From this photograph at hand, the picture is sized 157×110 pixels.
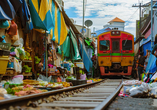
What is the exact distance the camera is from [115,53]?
1811 cm

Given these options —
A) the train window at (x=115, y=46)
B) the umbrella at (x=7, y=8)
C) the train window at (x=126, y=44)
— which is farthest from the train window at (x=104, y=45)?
the umbrella at (x=7, y=8)

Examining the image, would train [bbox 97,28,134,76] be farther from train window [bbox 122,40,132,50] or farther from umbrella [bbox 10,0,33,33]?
umbrella [bbox 10,0,33,33]

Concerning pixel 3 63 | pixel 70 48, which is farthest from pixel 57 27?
pixel 3 63

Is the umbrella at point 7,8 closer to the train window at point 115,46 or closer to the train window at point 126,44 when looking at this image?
the train window at point 115,46

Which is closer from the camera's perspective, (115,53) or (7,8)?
(7,8)

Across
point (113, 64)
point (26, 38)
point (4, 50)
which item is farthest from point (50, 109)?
point (113, 64)

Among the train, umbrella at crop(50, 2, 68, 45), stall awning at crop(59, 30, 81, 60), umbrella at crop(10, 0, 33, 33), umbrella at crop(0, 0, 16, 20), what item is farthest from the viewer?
the train

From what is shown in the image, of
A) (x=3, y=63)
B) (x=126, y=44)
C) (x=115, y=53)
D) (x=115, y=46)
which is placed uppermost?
(x=126, y=44)

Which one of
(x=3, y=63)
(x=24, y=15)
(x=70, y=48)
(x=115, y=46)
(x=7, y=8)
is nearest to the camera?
(x=3, y=63)

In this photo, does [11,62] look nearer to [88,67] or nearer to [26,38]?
[26,38]

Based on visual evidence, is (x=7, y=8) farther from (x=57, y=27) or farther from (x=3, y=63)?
(x=57, y=27)

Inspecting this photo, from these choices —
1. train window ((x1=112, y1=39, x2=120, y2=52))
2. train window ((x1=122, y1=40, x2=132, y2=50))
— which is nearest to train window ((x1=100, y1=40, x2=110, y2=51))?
train window ((x1=112, y1=39, x2=120, y2=52))

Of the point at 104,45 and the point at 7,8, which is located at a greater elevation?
the point at 104,45

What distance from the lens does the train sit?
17891 mm
